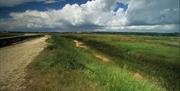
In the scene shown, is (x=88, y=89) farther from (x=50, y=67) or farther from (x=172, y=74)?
(x=172, y=74)

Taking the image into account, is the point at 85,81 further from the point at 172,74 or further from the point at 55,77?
the point at 172,74

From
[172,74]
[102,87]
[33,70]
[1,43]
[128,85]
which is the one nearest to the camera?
[102,87]

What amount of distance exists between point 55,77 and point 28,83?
184 cm

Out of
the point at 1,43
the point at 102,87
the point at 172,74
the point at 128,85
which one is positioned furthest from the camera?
the point at 1,43

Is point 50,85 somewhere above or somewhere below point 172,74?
above

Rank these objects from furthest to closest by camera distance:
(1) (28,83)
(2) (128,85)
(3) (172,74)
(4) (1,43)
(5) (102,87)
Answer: (4) (1,43)
(3) (172,74)
(2) (128,85)
(5) (102,87)
(1) (28,83)

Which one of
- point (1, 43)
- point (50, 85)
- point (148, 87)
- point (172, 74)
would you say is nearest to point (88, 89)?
point (50, 85)

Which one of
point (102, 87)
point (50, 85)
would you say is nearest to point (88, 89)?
point (102, 87)

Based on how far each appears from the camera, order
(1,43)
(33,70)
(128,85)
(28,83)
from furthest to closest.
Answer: (1,43) < (33,70) < (128,85) < (28,83)

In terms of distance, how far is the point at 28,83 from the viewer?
12000 millimetres

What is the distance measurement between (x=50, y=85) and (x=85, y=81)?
78.9 inches

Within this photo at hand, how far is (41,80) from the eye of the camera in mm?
12688

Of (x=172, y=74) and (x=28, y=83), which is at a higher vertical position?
(x=28, y=83)

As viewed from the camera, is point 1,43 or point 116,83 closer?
point 116,83
